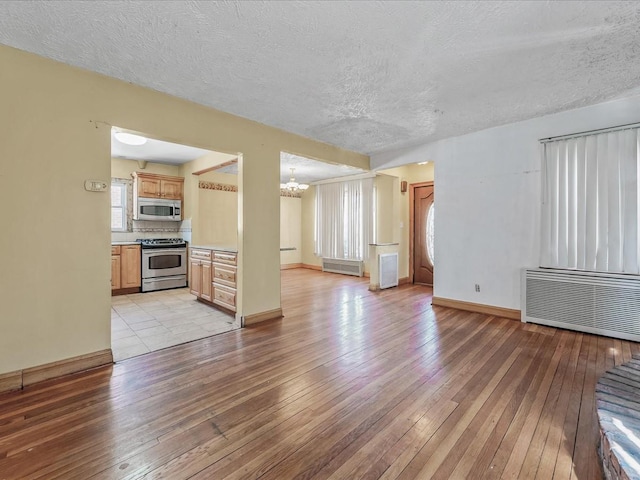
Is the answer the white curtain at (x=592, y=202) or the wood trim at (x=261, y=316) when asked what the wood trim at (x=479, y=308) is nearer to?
the white curtain at (x=592, y=202)

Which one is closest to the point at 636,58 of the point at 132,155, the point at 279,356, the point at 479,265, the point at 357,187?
the point at 479,265

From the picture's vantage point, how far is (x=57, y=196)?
2.40 m

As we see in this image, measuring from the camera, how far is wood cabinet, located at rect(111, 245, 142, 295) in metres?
5.30

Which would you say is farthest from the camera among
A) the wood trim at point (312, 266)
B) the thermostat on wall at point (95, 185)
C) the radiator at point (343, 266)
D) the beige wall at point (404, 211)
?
the wood trim at point (312, 266)

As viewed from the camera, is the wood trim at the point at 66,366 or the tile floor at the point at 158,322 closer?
the wood trim at the point at 66,366

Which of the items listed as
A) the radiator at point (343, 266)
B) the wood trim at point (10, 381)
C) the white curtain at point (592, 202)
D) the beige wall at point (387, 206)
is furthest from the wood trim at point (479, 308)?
the wood trim at point (10, 381)

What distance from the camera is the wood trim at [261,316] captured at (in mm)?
3646

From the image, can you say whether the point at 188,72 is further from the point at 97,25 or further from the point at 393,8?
the point at 393,8

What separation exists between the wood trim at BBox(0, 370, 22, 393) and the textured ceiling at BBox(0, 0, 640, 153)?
2435mm

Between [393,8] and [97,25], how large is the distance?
1933 millimetres

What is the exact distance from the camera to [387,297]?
5.20m

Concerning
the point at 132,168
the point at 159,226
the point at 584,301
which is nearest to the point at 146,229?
the point at 159,226

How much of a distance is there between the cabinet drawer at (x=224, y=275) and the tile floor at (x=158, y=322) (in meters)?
0.46

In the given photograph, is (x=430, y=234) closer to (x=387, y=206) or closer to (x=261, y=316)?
(x=387, y=206)
